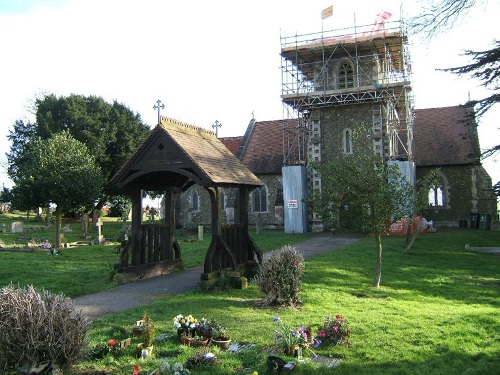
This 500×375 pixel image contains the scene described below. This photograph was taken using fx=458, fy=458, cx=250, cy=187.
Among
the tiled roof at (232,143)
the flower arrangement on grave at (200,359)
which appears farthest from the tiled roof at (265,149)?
the flower arrangement on grave at (200,359)

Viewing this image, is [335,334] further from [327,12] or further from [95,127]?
[95,127]

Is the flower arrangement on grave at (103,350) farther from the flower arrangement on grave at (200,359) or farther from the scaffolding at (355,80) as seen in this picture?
the scaffolding at (355,80)

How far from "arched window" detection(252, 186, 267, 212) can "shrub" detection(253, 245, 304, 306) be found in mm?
24355

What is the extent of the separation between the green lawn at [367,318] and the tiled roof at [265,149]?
18105 mm

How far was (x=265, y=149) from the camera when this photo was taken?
34.7 meters

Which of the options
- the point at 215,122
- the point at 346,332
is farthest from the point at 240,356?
the point at 215,122

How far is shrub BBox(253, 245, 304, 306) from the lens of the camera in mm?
8828

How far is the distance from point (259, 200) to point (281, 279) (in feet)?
81.8

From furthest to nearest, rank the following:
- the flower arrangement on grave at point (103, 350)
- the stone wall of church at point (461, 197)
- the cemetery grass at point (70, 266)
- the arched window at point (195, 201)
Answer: the arched window at point (195, 201) < the stone wall of church at point (461, 197) < the cemetery grass at point (70, 266) < the flower arrangement on grave at point (103, 350)

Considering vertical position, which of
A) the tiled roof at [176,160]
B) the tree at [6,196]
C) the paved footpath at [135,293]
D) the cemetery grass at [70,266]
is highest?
the tree at [6,196]

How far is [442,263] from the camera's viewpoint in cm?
1614

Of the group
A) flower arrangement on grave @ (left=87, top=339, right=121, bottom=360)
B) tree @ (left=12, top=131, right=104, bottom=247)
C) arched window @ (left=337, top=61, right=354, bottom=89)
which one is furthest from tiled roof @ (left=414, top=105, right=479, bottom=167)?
flower arrangement on grave @ (left=87, top=339, right=121, bottom=360)

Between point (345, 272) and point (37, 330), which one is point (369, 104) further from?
point (37, 330)

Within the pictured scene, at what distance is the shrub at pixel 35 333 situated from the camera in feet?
16.5
